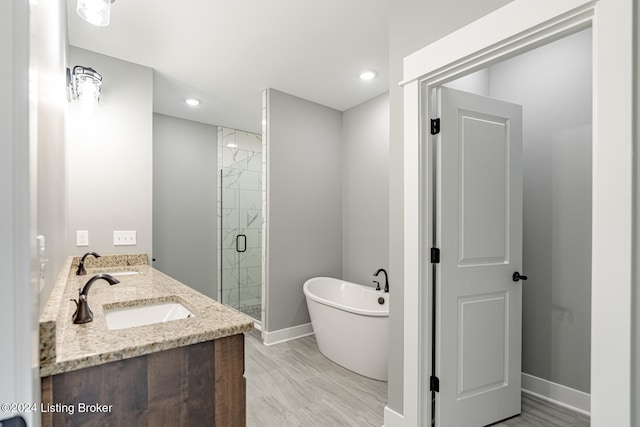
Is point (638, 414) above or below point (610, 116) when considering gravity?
below

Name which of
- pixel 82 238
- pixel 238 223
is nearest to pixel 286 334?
→ pixel 238 223

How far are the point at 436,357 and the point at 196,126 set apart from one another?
13.3 feet

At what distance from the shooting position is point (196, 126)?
4371 mm

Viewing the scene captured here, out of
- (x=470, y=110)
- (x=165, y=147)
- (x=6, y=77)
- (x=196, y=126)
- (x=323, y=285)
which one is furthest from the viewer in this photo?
Result: (x=196, y=126)

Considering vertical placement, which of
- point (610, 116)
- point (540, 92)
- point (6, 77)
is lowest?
point (6, 77)

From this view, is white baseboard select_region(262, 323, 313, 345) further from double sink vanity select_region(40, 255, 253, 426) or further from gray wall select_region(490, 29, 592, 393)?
double sink vanity select_region(40, 255, 253, 426)

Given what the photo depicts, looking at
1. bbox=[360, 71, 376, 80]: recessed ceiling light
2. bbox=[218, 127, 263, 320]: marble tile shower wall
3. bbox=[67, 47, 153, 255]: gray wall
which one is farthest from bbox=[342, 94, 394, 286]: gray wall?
bbox=[67, 47, 153, 255]: gray wall

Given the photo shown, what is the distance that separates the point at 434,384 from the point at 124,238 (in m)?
2.52

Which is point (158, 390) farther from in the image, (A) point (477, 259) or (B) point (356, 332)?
(B) point (356, 332)

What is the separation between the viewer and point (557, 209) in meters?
2.26

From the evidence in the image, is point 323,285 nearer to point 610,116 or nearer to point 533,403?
point 533,403

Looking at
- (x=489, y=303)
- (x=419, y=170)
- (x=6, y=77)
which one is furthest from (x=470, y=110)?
(x=6, y=77)

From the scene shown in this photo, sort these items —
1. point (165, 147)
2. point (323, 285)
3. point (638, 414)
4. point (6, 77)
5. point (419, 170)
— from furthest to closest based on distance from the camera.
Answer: point (165, 147)
point (323, 285)
point (419, 170)
point (638, 414)
point (6, 77)

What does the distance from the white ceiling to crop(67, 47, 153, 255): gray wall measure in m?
0.16
